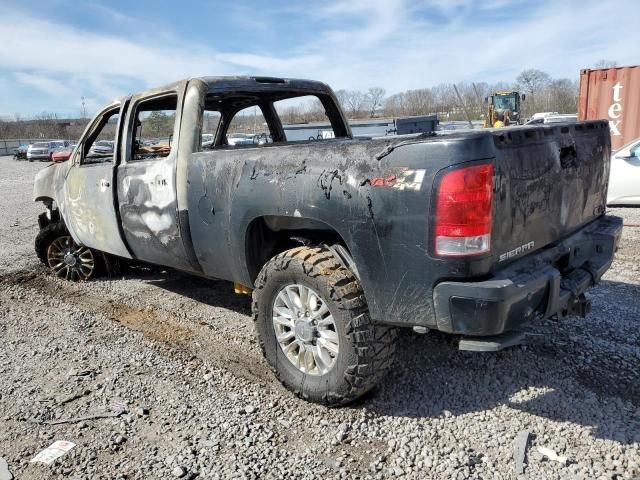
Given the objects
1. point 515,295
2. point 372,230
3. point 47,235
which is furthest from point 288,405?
point 47,235

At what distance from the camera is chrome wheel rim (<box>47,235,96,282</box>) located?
5.87 meters

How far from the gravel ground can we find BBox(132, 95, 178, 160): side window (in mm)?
1492

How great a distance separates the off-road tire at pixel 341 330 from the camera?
9.26 ft

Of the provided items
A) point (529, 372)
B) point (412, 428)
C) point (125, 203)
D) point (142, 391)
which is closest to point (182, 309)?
point (125, 203)

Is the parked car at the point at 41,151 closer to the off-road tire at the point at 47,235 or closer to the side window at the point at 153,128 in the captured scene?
the off-road tire at the point at 47,235

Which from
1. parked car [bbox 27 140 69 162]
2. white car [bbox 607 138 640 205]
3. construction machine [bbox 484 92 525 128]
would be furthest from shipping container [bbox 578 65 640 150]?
parked car [bbox 27 140 69 162]

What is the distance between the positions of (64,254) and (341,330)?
171 inches

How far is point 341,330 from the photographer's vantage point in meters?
2.86

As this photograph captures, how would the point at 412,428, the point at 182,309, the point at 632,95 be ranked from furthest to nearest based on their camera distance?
the point at 632,95 < the point at 182,309 < the point at 412,428

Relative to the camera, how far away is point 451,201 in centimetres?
238

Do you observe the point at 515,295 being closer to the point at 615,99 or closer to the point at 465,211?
the point at 465,211

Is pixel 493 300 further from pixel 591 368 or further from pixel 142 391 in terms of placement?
pixel 142 391

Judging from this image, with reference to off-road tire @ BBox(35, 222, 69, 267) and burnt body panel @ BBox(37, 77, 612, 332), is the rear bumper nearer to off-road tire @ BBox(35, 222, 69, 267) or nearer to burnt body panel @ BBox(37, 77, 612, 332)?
burnt body panel @ BBox(37, 77, 612, 332)

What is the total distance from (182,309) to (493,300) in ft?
10.7
